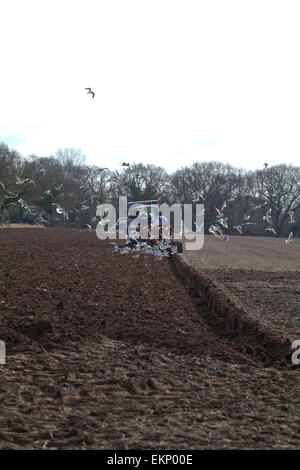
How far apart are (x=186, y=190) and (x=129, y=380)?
7649 centimetres

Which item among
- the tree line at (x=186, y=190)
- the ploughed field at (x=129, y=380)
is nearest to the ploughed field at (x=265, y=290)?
the ploughed field at (x=129, y=380)

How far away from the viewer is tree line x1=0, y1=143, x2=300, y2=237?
228ft

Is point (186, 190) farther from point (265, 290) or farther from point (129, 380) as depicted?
point (129, 380)

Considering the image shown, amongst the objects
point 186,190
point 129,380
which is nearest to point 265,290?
point 129,380

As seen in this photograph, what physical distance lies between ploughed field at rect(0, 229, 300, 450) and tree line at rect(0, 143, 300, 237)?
170ft

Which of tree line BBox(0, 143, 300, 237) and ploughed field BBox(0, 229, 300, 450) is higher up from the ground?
tree line BBox(0, 143, 300, 237)

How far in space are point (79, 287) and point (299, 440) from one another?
936 centimetres

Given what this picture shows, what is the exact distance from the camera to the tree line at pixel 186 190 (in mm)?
69375

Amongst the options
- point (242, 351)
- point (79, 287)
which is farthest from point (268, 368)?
point (79, 287)

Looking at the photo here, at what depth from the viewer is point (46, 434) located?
5.25 metres

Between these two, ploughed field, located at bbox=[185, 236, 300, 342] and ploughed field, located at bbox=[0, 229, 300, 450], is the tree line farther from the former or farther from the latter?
ploughed field, located at bbox=[0, 229, 300, 450]

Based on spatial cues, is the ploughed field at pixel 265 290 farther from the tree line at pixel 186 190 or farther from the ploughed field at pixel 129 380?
the tree line at pixel 186 190

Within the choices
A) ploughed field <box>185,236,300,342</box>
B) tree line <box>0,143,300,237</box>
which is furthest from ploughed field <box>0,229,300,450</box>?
tree line <box>0,143,300,237</box>
